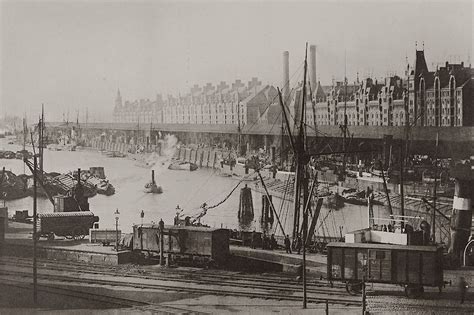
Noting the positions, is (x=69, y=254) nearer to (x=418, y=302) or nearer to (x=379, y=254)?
(x=379, y=254)

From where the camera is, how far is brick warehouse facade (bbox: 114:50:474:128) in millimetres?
69750

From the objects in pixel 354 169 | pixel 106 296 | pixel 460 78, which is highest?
pixel 460 78

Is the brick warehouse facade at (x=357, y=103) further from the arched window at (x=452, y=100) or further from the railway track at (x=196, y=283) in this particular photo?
the railway track at (x=196, y=283)

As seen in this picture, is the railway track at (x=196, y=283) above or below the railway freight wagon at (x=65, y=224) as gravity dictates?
below

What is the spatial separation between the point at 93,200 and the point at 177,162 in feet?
93.5

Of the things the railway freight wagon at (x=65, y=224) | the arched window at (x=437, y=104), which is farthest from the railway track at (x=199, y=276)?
the arched window at (x=437, y=104)

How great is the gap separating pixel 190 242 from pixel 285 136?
5919 centimetres

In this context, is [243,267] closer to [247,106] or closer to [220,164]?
[220,164]

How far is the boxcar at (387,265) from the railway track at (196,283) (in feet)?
2.89

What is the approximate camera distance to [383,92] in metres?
87.1

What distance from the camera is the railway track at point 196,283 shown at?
71.2 feet

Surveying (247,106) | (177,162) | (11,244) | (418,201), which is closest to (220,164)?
(177,162)

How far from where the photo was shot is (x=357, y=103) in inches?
3743

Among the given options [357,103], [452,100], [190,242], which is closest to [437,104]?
[452,100]
